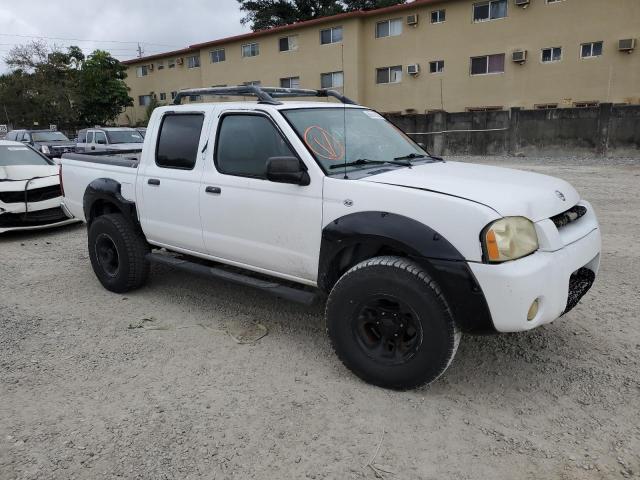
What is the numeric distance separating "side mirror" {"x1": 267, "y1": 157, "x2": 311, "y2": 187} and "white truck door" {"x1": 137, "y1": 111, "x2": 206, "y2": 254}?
3.33 feet

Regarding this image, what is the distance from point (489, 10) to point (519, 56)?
273 cm

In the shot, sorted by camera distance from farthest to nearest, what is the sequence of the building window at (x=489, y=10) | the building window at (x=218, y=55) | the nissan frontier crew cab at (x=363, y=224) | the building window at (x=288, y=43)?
the building window at (x=218, y=55) < the building window at (x=288, y=43) < the building window at (x=489, y=10) < the nissan frontier crew cab at (x=363, y=224)

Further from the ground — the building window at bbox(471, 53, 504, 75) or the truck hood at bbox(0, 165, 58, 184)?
the building window at bbox(471, 53, 504, 75)

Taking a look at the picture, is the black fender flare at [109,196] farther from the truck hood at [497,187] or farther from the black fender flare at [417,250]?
the truck hood at [497,187]

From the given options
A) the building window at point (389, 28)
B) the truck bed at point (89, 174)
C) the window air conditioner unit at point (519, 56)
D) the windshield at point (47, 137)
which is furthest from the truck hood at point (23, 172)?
the building window at point (389, 28)

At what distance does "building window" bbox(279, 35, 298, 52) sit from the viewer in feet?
98.5

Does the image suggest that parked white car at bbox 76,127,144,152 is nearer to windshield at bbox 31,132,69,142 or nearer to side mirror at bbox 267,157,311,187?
windshield at bbox 31,132,69,142

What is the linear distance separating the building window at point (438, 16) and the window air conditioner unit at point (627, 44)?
26.2 feet

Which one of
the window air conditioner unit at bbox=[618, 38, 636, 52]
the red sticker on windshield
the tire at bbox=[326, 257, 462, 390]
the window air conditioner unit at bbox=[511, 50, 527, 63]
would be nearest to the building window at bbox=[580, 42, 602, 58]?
the window air conditioner unit at bbox=[618, 38, 636, 52]

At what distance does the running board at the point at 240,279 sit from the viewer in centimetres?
362

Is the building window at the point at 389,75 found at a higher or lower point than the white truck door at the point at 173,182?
higher

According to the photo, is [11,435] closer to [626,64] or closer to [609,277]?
[609,277]

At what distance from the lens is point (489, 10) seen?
23484 millimetres

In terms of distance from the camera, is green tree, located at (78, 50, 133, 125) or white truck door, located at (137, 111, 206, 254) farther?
green tree, located at (78, 50, 133, 125)
